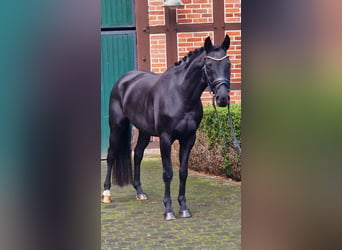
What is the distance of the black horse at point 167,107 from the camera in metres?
3.96

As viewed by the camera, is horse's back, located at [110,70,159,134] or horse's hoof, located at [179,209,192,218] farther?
horse's back, located at [110,70,159,134]

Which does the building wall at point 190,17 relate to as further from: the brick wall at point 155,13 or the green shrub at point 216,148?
the green shrub at point 216,148

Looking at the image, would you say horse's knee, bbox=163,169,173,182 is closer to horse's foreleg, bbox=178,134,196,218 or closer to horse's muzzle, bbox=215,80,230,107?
horse's foreleg, bbox=178,134,196,218

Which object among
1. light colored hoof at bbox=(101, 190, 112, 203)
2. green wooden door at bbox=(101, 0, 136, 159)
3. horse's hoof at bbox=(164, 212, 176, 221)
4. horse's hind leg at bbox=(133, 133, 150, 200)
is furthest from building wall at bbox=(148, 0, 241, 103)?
horse's hoof at bbox=(164, 212, 176, 221)

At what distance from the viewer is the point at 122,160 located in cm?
505

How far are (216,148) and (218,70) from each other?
2150mm

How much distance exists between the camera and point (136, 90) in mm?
4867

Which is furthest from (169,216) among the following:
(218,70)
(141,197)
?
(218,70)

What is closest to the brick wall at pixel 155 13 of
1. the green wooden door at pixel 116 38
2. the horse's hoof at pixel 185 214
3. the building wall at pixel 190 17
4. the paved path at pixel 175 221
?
the building wall at pixel 190 17

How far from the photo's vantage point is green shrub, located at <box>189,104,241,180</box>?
5.76 meters
